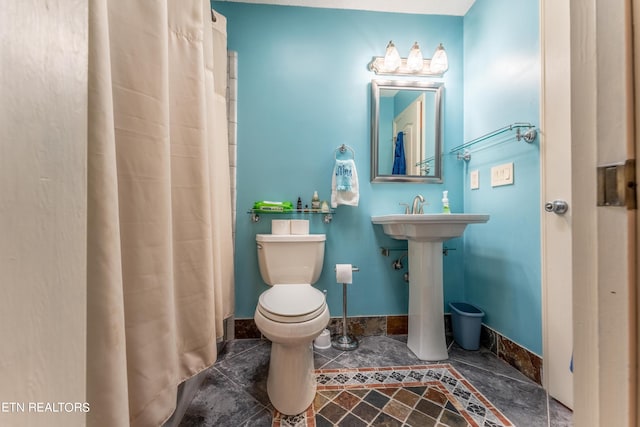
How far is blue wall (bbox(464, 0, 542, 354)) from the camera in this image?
1.31m

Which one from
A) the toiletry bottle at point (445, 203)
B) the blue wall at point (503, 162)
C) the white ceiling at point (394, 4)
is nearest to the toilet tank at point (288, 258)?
the toiletry bottle at point (445, 203)

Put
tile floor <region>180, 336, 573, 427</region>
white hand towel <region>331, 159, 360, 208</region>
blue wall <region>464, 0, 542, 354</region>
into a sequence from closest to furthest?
1. tile floor <region>180, 336, 573, 427</region>
2. blue wall <region>464, 0, 542, 354</region>
3. white hand towel <region>331, 159, 360, 208</region>

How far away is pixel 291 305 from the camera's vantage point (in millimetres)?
1121

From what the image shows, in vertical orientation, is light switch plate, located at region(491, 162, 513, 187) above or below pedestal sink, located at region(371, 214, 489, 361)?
above

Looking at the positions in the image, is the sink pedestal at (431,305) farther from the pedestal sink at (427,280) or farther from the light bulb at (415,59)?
the light bulb at (415,59)

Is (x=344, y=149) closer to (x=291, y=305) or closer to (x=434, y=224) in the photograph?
(x=434, y=224)

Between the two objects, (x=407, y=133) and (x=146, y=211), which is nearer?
(x=146, y=211)

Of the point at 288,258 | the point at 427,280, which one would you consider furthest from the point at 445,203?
the point at 288,258

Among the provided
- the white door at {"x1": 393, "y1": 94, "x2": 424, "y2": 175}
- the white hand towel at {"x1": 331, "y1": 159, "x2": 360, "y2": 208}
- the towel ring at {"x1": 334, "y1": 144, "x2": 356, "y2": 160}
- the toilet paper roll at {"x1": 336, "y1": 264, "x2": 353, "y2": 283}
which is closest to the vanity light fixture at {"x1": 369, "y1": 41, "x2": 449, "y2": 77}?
the white door at {"x1": 393, "y1": 94, "x2": 424, "y2": 175}

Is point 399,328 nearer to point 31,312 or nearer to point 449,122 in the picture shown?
point 449,122

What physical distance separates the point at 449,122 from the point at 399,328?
153 centimetres

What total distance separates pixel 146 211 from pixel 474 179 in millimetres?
1880

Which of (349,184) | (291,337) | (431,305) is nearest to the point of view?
(291,337)

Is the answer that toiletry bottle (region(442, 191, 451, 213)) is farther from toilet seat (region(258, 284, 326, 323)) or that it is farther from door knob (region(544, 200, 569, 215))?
toilet seat (region(258, 284, 326, 323))
